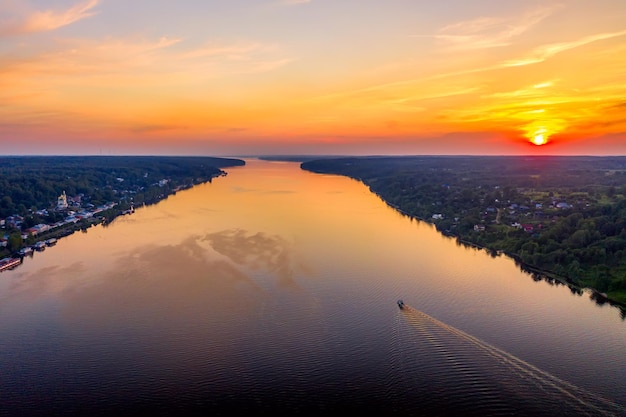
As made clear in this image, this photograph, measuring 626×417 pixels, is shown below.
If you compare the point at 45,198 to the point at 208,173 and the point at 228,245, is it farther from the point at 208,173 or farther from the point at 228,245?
the point at 208,173

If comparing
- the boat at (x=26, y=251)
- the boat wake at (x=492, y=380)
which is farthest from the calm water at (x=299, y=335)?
the boat at (x=26, y=251)

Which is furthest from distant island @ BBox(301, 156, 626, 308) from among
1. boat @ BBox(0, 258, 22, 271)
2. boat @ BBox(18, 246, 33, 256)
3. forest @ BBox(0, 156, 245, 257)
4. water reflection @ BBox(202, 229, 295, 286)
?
forest @ BBox(0, 156, 245, 257)

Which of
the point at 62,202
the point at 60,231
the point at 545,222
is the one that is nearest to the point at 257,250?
the point at 60,231

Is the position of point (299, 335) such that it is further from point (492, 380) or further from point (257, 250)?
point (257, 250)

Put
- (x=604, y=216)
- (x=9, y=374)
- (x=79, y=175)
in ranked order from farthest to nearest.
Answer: (x=79, y=175), (x=604, y=216), (x=9, y=374)

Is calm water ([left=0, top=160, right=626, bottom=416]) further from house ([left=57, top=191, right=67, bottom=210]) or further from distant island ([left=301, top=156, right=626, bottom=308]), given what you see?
house ([left=57, top=191, right=67, bottom=210])

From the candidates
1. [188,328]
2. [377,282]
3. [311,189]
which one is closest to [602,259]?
[377,282]
